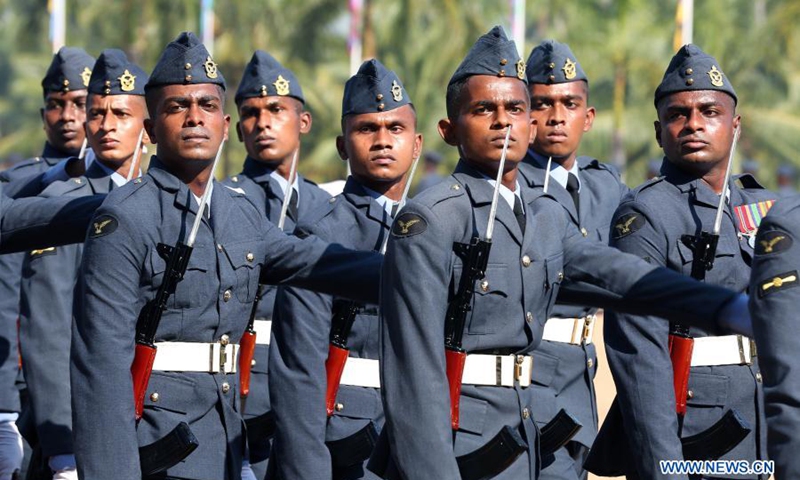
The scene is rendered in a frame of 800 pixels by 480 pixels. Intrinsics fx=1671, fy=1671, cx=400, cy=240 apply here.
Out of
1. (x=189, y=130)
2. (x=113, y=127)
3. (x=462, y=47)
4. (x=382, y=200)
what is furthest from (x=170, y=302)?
(x=462, y=47)

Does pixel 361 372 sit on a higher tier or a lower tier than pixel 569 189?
lower

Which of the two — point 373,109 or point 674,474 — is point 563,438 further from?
point 373,109

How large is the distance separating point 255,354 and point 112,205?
2.74 meters

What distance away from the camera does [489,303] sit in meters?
5.44

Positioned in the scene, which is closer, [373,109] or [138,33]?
[373,109]

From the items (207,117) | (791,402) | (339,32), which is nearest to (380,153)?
(207,117)

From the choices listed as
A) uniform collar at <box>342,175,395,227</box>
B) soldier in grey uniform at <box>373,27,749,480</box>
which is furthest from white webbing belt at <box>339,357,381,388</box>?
soldier in grey uniform at <box>373,27,749,480</box>

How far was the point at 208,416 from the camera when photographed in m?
5.73

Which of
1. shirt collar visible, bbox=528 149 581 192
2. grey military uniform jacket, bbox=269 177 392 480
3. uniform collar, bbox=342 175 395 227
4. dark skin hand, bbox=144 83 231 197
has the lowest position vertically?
grey military uniform jacket, bbox=269 177 392 480

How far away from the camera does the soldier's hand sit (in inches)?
206

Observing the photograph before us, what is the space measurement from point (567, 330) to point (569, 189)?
0.96 metres

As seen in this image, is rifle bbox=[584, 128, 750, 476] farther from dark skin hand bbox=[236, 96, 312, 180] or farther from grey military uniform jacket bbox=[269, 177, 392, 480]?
Result: dark skin hand bbox=[236, 96, 312, 180]

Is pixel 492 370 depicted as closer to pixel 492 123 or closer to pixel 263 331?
pixel 492 123

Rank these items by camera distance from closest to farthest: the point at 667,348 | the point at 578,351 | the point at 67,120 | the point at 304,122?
1. the point at 667,348
2. the point at 578,351
3. the point at 304,122
4. the point at 67,120
